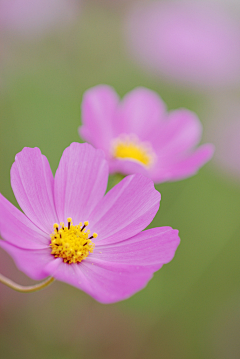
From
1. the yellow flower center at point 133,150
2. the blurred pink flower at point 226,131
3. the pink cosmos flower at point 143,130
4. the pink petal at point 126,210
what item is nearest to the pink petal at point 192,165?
the pink cosmos flower at point 143,130

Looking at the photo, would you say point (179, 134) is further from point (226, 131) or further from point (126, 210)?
point (226, 131)

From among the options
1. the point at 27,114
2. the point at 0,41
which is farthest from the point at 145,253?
the point at 0,41

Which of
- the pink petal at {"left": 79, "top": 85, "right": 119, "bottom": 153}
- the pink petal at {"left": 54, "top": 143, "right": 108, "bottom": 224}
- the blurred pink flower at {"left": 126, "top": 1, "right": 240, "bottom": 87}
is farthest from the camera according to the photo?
the blurred pink flower at {"left": 126, "top": 1, "right": 240, "bottom": 87}

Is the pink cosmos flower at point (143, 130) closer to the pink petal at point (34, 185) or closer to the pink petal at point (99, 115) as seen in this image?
the pink petal at point (99, 115)

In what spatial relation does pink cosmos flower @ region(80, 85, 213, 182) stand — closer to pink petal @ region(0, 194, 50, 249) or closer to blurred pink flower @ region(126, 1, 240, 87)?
pink petal @ region(0, 194, 50, 249)

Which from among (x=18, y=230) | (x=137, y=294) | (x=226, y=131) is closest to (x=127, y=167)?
(x=18, y=230)

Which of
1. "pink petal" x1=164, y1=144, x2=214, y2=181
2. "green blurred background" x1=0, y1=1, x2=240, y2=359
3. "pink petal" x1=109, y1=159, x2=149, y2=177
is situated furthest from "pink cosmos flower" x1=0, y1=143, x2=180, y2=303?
"green blurred background" x1=0, y1=1, x2=240, y2=359
